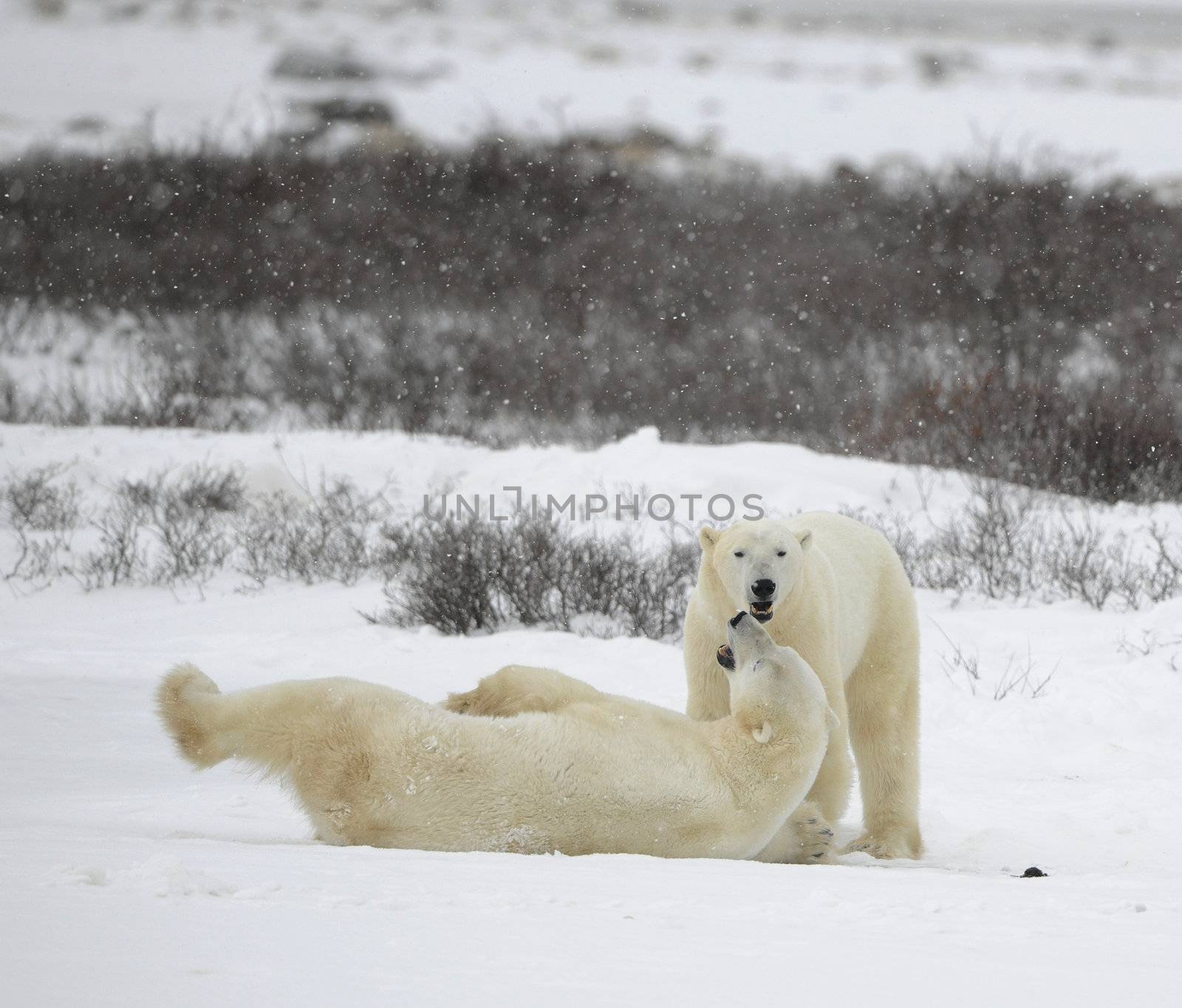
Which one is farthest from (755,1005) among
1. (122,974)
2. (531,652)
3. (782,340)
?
(782,340)

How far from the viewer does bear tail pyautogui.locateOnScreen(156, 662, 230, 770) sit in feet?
8.21

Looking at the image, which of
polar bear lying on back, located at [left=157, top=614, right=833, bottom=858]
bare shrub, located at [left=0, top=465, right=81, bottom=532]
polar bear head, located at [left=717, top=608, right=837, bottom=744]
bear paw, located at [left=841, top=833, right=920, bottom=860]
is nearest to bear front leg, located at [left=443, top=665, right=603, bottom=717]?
polar bear lying on back, located at [left=157, top=614, right=833, bottom=858]

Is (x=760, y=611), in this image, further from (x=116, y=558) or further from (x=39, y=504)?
(x=39, y=504)

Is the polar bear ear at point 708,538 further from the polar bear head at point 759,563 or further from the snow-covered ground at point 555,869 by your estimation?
the snow-covered ground at point 555,869

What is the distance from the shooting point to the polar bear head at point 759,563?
312 cm

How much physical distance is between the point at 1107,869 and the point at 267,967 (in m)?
2.27

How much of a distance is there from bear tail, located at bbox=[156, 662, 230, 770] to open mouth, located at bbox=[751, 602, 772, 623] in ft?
4.12

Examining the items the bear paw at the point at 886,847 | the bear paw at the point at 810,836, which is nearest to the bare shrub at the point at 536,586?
the bear paw at the point at 886,847

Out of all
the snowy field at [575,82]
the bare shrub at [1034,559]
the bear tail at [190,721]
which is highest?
the snowy field at [575,82]

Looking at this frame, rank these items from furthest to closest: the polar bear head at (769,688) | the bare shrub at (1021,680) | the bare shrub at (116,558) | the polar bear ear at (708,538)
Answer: the bare shrub at (116,558), the bare shrub at (1021,680), the polar bear ear at (708,538), the polar bear head at (769,688)

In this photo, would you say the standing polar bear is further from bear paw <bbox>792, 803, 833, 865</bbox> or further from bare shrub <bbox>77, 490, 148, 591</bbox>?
bare shrub <bbox>77, 490, 148, 591</bbox>

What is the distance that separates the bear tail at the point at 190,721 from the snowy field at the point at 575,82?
19.4 m

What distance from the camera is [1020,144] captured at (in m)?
20.5

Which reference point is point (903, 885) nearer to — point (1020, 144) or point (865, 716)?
point (865, 716)
